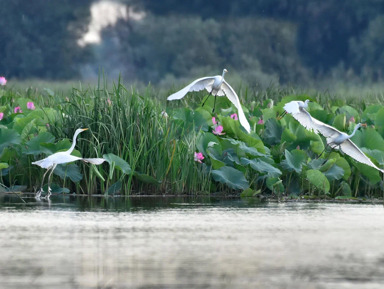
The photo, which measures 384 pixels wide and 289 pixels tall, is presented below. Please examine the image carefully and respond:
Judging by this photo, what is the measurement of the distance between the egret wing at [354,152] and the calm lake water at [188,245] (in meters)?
0.84

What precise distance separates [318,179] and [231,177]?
58 centimetres

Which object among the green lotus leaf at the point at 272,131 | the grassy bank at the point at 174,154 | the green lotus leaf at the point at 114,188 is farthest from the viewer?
the green lotus leaf at the point at 272,131

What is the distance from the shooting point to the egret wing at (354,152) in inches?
222

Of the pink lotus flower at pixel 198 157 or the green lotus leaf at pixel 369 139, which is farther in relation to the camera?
the green lotus leaf at pixel 369 139

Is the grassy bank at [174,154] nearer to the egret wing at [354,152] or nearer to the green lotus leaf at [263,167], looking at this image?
the green lotus leaf at [263,167]

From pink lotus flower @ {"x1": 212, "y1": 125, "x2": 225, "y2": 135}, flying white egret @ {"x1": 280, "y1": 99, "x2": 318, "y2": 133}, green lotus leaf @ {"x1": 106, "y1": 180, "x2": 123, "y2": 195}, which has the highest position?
flying white egret @ {"x1": 280, "y1": 99, "x2": 318, "y2": 133}

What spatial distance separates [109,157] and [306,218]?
1587mm

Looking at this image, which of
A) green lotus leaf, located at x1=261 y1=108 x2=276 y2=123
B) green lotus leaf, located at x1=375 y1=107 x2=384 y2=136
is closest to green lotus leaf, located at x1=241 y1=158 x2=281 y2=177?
green lotus leaf, located at x1=261 y1=108 x2=276 y2=123

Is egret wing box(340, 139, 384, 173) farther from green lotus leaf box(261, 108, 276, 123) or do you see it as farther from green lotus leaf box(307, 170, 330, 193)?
green lotus leaf box(261, 108, 276, 123)

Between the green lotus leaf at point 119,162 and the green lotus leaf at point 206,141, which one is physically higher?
the green lotus leaf at point 206,141

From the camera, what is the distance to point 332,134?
19.1ft

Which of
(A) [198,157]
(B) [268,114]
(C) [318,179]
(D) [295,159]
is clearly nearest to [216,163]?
(A) [198,157]

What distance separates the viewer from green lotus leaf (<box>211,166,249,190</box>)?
18.0 feet

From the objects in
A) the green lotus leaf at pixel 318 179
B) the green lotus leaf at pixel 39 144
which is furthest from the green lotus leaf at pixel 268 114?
the green lotus leaf at pixel 39 144
